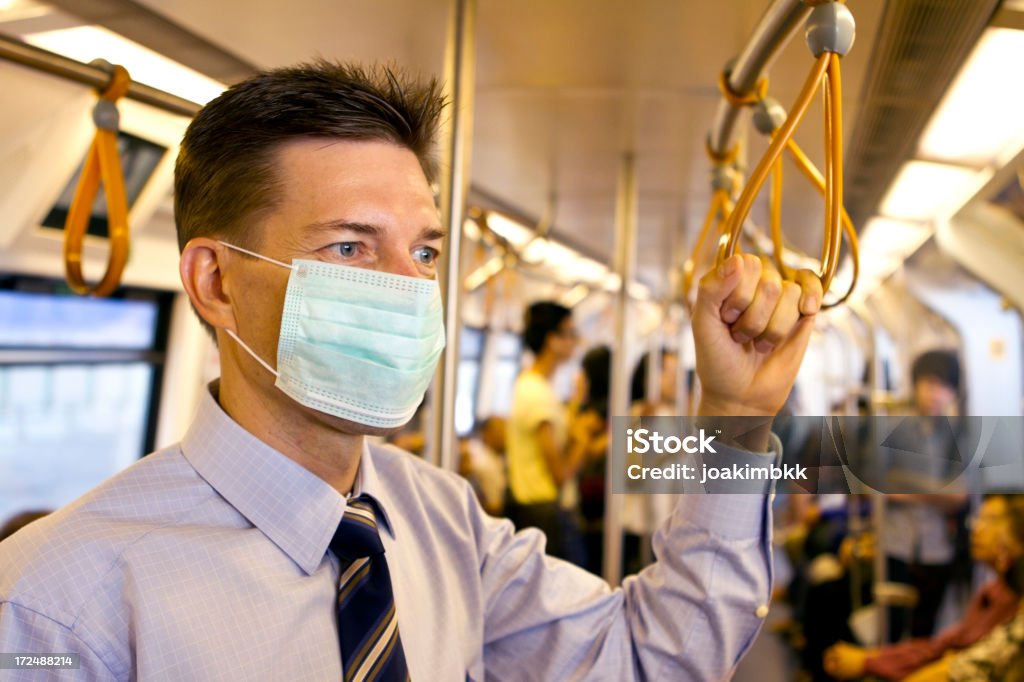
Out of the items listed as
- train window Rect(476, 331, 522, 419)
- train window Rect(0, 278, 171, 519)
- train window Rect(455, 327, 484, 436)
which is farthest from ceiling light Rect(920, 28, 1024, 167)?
train window Rect(455, 327, 484, 436)

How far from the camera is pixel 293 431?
1.17 meters

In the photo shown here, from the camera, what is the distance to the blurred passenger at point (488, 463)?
15.3 feet

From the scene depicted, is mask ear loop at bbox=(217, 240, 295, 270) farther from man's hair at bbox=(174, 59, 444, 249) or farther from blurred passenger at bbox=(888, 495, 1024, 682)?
blurred passenger at bbox=(888, 495, 1024, 682)

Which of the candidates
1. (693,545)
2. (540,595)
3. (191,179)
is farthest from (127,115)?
(693,545)

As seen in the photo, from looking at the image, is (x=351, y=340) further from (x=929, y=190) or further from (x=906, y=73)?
(x=929, y=190)

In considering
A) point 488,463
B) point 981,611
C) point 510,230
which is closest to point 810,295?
point 981,611

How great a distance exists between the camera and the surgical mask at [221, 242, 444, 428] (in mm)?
1126

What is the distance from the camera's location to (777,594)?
533 centimetres

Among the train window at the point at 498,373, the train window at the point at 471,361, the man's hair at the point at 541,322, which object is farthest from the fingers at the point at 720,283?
the train window at the point at 471,361

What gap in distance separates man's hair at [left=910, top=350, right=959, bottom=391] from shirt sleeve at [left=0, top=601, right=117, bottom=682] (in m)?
3.62

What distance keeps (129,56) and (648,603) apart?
6.94 ft

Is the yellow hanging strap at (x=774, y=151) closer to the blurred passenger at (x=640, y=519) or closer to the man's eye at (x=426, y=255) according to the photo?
the man's eye at (x=426, y=255)

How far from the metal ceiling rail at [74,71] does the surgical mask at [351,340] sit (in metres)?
0.55

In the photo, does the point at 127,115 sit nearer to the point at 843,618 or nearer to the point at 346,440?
the point at 346,440
